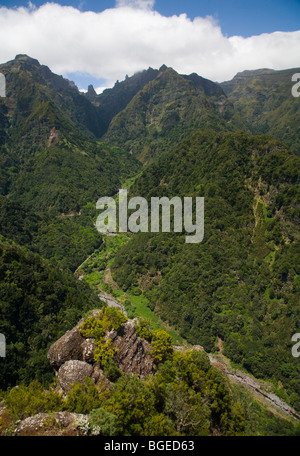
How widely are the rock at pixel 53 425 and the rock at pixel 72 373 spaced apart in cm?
886

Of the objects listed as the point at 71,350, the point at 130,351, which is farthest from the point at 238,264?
the point at 71,350

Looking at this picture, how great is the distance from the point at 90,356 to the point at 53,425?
49.7 ft

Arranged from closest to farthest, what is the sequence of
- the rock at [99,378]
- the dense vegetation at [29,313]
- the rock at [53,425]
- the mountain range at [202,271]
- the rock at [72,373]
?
the rock at [53,425] < the rock at [72,373] < the rock at [99,378] < the dense vegetation at [29,313] < the mountain range at [202,271]

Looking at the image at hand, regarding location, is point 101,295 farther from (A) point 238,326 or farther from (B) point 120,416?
(B) point 120,416

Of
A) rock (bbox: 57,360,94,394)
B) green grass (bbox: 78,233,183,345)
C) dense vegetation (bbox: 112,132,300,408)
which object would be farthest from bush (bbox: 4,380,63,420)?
dense vegetation (bbox: 112,132,300,408)

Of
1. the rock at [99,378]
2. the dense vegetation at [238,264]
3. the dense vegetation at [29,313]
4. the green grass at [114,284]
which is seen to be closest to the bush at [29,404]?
the rock at [99,378]

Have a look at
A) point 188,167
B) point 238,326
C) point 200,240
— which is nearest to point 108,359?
point 238,326

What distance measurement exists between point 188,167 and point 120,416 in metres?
152

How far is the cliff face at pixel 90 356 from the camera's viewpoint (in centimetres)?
4075

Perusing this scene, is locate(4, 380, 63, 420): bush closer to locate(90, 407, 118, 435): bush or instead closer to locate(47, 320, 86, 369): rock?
locate(90, 407, 118, 435): bush

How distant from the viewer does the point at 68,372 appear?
40688mm

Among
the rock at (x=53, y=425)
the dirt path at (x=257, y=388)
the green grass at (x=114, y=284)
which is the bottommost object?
the dirt path at (x=257, y=388)

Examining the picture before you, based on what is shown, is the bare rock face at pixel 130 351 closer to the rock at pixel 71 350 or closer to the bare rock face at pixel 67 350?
the rock at pixel 71 350
